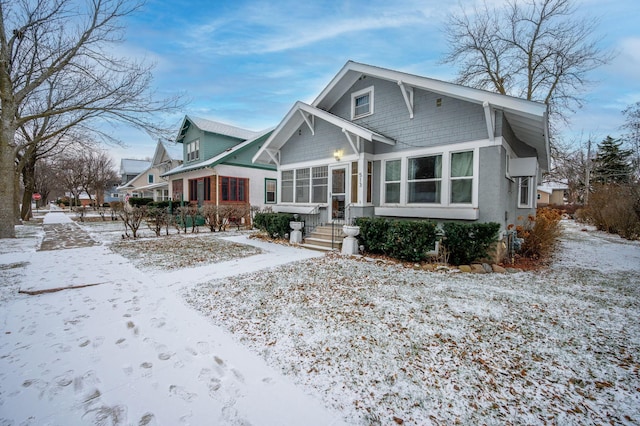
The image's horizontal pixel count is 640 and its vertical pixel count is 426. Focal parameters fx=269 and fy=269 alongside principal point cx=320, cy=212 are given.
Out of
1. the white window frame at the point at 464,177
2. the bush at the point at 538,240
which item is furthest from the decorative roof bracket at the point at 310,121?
the bush at the point at 538,240

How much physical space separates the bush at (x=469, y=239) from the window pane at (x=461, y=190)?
1279 mm

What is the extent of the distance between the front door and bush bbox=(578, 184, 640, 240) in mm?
13775

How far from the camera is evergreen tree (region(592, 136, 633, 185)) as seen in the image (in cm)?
2572

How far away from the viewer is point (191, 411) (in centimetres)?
216

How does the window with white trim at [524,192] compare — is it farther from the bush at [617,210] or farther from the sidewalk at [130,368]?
the sidewalk at [130,368]

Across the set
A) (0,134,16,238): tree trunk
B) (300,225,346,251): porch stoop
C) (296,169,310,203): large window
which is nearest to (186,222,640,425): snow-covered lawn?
(300,225,346,251): porch stoop

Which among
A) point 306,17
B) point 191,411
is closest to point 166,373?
point 191,411

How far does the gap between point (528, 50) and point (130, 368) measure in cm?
2165

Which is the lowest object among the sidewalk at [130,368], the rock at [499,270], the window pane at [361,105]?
the sidewalk at [130,368]

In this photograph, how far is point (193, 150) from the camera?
63.4 ft

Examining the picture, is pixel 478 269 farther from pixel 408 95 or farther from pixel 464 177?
pixel 408 95

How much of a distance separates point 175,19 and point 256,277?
1047 cm

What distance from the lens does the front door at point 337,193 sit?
9949 millimetres

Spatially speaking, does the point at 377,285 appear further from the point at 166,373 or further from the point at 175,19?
the point at 175,19
